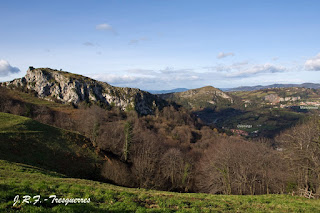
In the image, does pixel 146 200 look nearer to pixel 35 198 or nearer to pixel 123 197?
pixel 123 197

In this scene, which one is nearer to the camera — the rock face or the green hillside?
the green hillside

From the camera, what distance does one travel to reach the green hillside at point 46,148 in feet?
110

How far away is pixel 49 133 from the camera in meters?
45.2

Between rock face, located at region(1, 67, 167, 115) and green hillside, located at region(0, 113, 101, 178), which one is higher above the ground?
rock face, located at region(1, 67, 167, 115)

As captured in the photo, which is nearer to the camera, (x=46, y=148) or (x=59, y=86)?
(x=46, y=148)

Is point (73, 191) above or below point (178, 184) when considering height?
above

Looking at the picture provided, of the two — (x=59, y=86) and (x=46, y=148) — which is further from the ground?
(x=59, y=86)

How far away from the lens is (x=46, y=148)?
39094 millimetres

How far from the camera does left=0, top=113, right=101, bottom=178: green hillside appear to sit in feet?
110

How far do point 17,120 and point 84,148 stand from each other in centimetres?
1691

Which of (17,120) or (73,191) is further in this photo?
(17,120)

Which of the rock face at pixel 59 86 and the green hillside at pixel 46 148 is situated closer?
the green hillside at pixel 46 148

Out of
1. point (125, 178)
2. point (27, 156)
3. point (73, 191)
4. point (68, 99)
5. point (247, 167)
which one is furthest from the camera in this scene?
point (68, 99)

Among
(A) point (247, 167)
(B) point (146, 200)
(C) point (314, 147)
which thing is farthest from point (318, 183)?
(B) point (146, 200)
